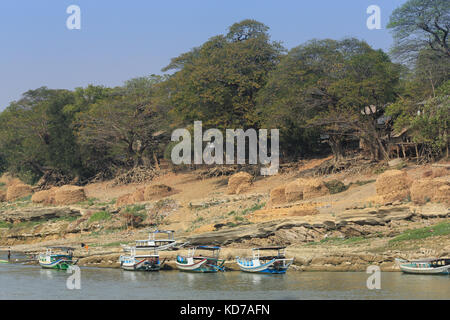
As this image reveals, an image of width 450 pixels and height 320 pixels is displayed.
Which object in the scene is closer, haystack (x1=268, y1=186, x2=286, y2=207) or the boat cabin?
the boat cabin

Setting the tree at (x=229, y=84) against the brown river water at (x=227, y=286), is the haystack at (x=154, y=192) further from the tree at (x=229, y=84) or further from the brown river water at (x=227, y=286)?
the brown river water at (x=227, y=286)

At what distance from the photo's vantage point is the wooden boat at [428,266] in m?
30.5

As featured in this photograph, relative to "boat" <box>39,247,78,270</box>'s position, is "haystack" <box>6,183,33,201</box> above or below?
above

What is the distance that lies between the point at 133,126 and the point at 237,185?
75.9ft

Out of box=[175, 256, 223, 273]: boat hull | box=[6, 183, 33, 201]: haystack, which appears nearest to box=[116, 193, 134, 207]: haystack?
box=[175, 256, 223, 273]: boat hull

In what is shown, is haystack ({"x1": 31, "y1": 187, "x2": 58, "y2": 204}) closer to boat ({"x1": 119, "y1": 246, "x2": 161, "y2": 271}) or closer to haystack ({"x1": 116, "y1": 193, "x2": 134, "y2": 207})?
haystack ({"x1": 116, "y1": 193, "x2": 134, "y2": 207})

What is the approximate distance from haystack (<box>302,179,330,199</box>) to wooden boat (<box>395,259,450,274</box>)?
14027 millimetres

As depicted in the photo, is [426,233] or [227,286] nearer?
[227,286]

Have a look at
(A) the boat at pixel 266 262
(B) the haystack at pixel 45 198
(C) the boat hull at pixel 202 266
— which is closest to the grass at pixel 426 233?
(A) the boat at pixel 266 262

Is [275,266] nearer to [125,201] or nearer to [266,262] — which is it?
[266,262]

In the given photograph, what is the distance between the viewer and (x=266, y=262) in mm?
34062

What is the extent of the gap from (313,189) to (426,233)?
12049 millimetres

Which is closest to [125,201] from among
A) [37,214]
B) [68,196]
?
[68,196]

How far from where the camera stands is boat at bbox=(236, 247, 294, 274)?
33.9m
